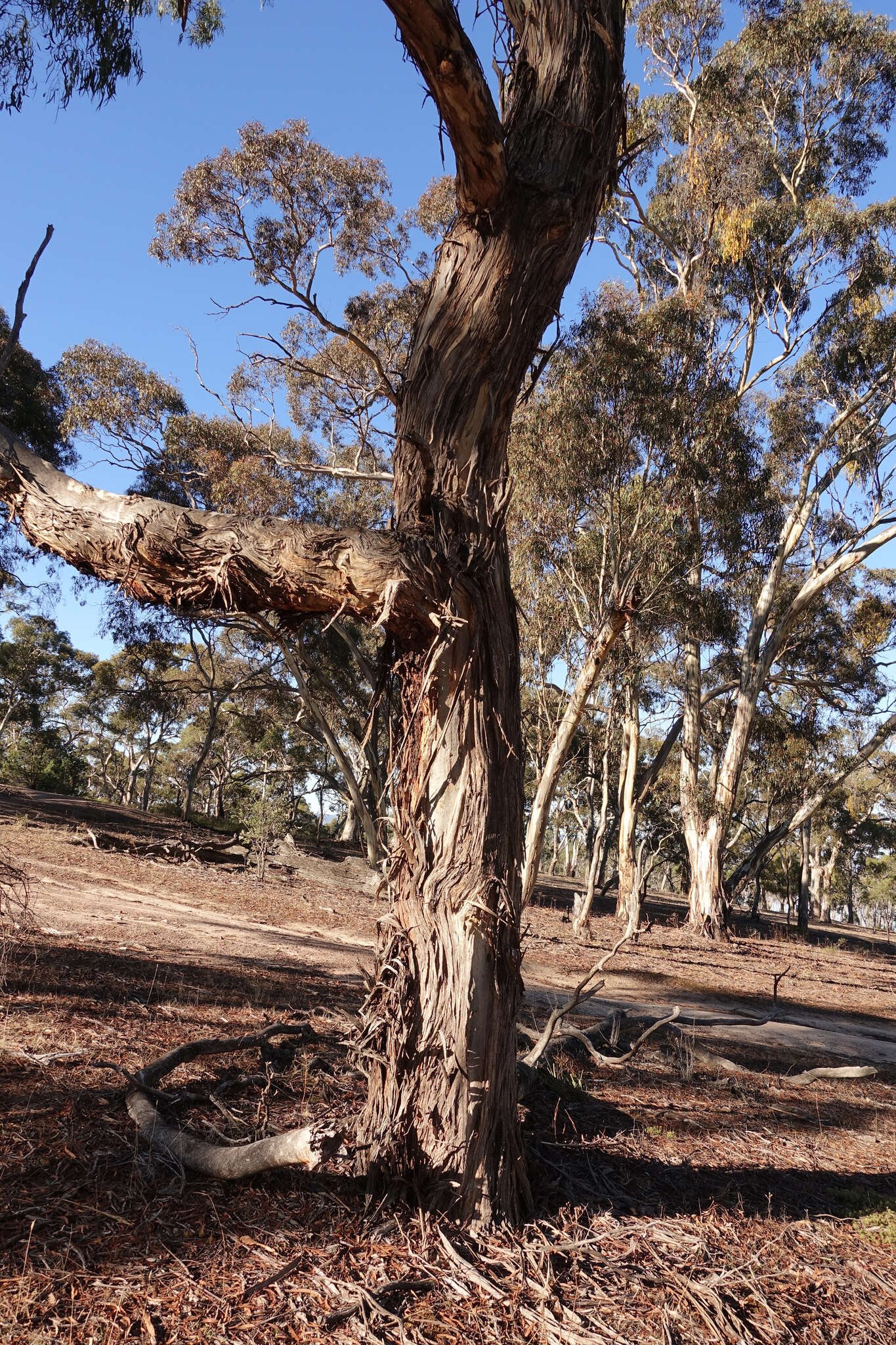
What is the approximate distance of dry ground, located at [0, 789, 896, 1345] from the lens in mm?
2041

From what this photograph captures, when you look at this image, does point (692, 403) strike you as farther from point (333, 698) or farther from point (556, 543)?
point (333, 698)

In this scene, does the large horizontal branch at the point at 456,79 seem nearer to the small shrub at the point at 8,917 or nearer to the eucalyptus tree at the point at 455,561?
the eucalyptus tree at the point at 455,561

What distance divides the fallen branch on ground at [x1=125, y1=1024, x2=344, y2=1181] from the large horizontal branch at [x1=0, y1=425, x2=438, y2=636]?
4.79 feet

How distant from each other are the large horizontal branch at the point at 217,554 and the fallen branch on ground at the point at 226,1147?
1.46 metres

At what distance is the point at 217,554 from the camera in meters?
2.55

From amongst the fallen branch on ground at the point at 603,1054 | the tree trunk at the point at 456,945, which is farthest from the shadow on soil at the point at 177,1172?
the tree trunk at the point at 456,945

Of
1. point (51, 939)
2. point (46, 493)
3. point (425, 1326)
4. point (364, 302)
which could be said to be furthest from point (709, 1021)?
point (364, 302)

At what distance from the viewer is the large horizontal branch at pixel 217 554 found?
8.18ft

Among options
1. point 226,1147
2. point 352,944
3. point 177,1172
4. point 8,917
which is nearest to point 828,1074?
point 226,1147

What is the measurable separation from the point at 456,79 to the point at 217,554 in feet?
4.83

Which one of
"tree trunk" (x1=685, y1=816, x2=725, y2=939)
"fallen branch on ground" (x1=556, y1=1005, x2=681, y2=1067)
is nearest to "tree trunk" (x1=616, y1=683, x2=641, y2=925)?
"tree trunk" (x1=685, y1=816, x2=725, y2=939)

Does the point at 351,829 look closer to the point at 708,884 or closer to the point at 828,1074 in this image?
the point at 708,884

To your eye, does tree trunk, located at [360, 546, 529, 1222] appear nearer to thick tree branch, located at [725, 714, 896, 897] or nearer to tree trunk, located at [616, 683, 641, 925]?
tree trunk, located at [616, 683, 641, 925]

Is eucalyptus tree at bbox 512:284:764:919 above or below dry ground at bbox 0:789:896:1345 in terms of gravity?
above
